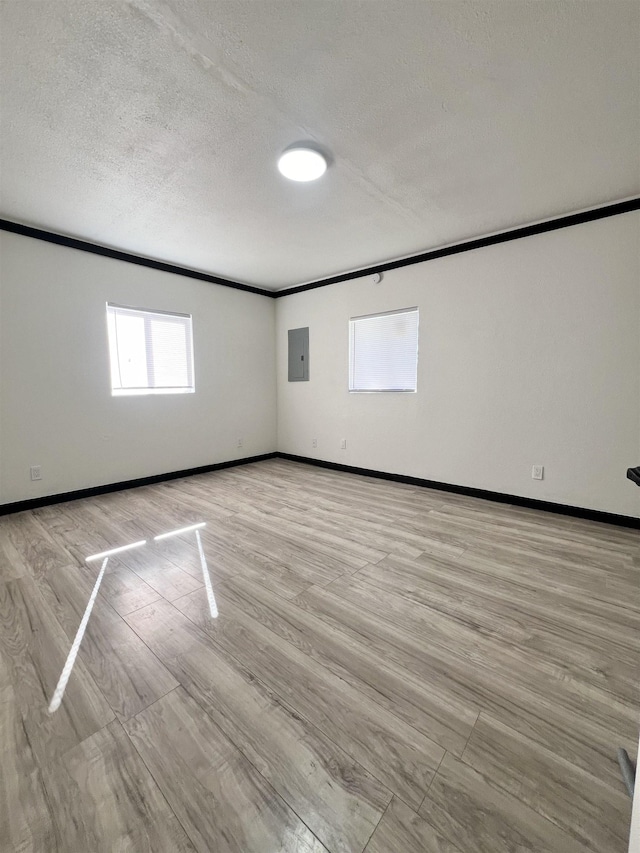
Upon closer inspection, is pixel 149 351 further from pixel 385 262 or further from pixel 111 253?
pixel 385 262

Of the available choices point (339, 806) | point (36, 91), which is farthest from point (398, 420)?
point (36, 91)

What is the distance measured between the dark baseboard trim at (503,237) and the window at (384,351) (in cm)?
55

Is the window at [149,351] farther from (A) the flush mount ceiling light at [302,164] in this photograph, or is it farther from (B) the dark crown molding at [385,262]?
(A) the flush mount ceiling light at [302,164]

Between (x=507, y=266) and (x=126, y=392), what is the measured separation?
4301 millimetres

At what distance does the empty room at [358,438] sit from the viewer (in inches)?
41.3

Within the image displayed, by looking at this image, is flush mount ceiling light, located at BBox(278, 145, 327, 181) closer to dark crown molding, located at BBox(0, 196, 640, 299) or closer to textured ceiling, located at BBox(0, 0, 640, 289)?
textured ceiling, located at BBox(0, 0, 640, 289)

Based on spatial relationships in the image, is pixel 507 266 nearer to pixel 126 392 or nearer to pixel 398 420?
pixel 398 420

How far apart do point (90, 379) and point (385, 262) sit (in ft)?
11.9

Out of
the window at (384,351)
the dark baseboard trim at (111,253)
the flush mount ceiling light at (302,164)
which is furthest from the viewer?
→ the window at (384,351)

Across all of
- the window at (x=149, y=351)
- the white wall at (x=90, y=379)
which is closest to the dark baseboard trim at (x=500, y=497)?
the white wall at (x=90, y=379)

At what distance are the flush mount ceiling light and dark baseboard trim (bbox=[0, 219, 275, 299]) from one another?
2447 mm

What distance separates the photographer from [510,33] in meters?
1.40

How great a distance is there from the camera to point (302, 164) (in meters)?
2.16

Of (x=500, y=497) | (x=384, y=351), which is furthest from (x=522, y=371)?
(x=384, y=351)
